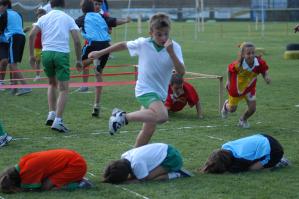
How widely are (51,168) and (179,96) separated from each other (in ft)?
18.6

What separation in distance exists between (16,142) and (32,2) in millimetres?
47614

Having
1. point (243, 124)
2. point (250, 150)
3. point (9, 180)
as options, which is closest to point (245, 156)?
point (250, 150)

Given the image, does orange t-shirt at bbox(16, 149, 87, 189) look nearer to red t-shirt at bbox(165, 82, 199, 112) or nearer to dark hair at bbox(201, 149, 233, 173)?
dark hair at bbox(201, 149, 233, 173)

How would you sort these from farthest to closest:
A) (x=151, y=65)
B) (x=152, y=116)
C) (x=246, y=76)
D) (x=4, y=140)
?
(x=246, y=76)
(x=4, y=140)
(x=151, y=65)
(x=152, y=116)

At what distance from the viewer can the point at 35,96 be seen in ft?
50.1

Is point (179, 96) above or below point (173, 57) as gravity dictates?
below

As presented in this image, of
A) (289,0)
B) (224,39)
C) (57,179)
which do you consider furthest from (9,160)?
(289,0)

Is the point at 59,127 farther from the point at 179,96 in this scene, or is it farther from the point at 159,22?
the point at 159,22

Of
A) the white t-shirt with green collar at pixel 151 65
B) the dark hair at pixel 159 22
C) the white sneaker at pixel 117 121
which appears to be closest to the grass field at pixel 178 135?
the white sneaker at pixel 117 121

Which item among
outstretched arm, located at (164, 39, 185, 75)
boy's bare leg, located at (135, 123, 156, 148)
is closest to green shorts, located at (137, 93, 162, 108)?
boy's bare leg, located at (135, 123, 156, 148)

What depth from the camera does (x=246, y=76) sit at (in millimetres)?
11141

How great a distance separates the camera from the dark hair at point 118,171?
733cm

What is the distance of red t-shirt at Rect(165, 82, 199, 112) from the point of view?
487 inches

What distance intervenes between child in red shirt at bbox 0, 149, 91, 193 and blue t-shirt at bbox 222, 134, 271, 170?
1694 mm
